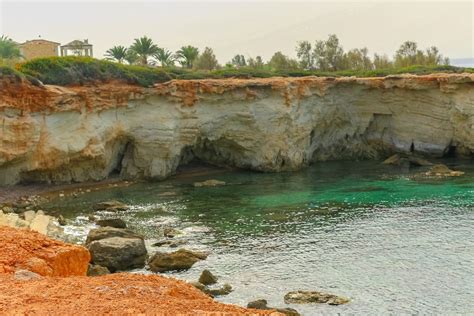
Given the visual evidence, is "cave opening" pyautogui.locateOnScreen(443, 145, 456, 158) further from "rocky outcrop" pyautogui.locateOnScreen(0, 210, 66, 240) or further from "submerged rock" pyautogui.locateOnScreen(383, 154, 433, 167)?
"rocky outcrop" pyautogui.locateOnScreen(0, 210, 66, 240)

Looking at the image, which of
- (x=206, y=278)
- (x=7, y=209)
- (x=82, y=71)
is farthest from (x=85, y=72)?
(x=206, y=278)

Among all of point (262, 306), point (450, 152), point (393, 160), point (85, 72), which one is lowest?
point (262, 306)

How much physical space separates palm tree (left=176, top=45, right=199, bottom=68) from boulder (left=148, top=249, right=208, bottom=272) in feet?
154

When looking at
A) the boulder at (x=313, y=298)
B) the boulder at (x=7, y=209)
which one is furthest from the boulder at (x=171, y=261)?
the boulder at (x=7, y=209)

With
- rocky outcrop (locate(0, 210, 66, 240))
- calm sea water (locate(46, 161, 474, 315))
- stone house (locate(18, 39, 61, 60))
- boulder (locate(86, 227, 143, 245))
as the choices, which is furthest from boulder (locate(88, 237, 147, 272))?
stone house (locate(18, 39, 61, 60))

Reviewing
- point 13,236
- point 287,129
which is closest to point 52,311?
point 13,236

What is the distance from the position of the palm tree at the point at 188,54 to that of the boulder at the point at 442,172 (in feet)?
115

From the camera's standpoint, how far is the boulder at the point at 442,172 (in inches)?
1564

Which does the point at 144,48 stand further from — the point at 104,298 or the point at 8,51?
the point at 104,298

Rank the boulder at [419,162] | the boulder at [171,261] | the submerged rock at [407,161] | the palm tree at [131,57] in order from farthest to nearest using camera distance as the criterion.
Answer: the palm tree at [131,57] < the submerged rock at [407,161] < the boulder at [419,162] < the boulder at [171,261]

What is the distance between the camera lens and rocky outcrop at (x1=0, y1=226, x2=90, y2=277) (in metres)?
12.4

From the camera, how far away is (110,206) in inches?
1323

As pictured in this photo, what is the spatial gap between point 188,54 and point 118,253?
47.2 metres

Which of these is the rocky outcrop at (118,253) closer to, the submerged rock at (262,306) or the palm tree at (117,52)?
the submerged rock at (262,306)
